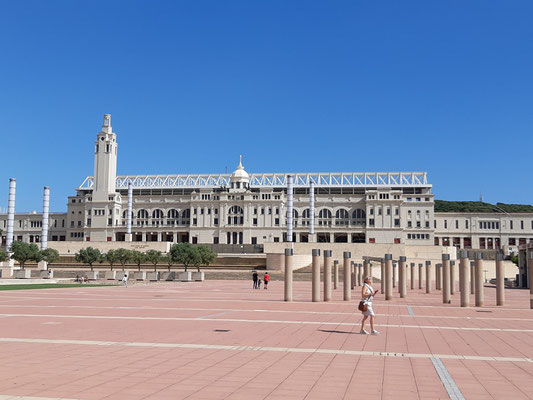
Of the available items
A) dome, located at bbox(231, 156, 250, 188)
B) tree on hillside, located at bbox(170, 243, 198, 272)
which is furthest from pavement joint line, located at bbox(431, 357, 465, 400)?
dome, located at bbox(231, 156, 250, 188)

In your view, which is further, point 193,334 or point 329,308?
point 329,308

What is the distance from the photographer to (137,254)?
69625 mm

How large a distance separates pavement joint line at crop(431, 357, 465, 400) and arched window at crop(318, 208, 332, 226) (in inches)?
4057

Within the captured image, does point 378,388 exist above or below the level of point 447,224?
below

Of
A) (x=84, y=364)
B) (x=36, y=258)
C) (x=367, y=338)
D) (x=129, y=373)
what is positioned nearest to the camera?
(x=129, y=373)

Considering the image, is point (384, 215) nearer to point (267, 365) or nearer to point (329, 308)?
point (329, 308)

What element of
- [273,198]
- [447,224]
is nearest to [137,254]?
[273,198]

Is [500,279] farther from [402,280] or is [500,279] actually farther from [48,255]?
[48,255]

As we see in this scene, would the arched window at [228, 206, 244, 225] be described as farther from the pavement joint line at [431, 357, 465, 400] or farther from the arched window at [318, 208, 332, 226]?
the pavement joint line at [431, 357, 465, 400]

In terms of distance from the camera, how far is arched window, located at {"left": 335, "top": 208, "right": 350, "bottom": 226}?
113 m

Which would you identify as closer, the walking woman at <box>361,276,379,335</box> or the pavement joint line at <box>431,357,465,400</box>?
the pavement joint line at <box>431,357,465,400</box>

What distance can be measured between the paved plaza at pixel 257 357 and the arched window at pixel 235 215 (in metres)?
92.1

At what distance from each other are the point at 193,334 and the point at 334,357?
4.59 m

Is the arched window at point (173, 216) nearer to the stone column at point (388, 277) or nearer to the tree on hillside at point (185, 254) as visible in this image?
the tree on hillside at point (185, 254)
